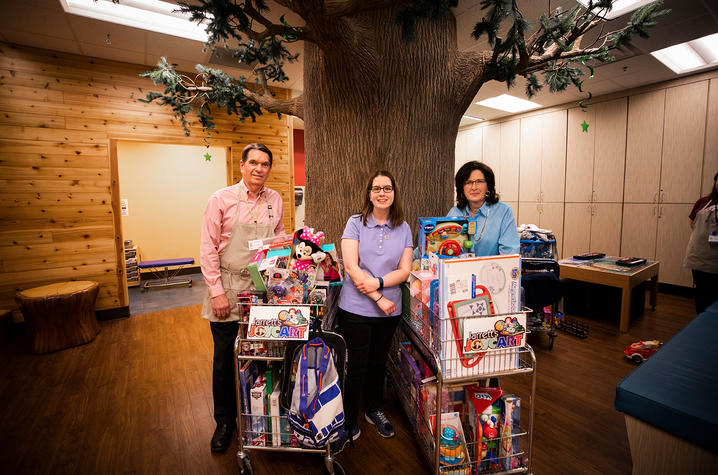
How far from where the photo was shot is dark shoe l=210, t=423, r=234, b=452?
1948 mm

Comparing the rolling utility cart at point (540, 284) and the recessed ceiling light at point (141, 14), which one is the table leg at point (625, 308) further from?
the recessed ceiling light at point (141, 14)

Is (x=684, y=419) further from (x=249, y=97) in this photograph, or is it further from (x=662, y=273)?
(x=662, y=273)

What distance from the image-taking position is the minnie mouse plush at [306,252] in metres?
1.67

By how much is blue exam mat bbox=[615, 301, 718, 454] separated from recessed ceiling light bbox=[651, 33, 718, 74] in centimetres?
412

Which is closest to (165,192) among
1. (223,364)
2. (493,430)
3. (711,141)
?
(223,364)

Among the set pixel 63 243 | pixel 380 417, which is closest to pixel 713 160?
pixel 380 417

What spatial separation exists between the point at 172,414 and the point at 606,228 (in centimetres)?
668

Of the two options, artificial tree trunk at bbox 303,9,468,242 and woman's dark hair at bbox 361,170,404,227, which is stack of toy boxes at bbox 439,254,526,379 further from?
artificial tree trunk at bbox 303,9,468,242

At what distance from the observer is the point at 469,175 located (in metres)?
2.09

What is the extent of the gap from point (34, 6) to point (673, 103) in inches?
308

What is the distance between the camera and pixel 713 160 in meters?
4.69

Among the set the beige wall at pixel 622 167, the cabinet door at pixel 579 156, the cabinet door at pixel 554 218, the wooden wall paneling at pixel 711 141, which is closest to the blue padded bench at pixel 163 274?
the beige wall at pixel 622 167

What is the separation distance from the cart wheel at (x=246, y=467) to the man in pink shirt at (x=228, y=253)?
264mm

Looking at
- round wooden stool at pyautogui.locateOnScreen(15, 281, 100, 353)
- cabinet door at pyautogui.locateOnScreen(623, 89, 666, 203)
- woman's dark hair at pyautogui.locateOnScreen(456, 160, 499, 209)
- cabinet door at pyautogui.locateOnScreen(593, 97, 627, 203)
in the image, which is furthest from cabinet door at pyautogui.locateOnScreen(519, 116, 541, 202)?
round wooden stool at pyautogui.locateOnScreen(15, 281, 100, 353)
